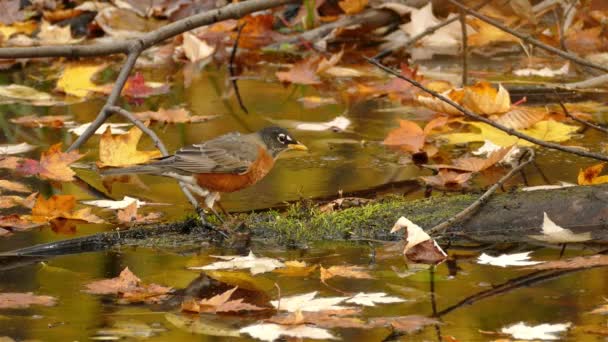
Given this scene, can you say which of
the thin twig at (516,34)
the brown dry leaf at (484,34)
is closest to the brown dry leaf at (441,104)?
the thin twig at (516,34)

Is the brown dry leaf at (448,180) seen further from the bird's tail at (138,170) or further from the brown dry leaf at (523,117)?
the bird's tail at (138,170)

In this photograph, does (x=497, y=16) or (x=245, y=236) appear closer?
(x=245, y=236)

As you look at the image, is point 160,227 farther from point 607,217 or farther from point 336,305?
point 607,217

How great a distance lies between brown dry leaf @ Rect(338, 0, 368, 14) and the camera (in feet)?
27.8

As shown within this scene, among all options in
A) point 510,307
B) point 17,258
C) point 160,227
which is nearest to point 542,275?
point 510,307

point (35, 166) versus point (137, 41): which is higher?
point (137, 41)

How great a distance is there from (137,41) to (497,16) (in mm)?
2809

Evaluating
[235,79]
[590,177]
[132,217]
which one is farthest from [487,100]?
[235,79]

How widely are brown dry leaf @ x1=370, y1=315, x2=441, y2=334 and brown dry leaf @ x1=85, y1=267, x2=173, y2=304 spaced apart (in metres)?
0.74

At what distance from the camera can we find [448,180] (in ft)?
16.0

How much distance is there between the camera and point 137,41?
5328 millimetres

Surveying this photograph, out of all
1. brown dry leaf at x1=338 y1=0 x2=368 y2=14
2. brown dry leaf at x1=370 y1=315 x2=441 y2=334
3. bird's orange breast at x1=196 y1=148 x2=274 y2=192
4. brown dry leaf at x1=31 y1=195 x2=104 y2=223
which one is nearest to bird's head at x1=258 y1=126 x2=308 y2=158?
bird's orange breast at x1=196 y1=148 x2=274 y2=192

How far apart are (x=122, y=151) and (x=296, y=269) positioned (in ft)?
5.90

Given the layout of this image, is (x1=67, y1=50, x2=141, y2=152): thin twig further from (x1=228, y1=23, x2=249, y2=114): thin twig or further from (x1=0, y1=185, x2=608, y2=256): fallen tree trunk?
(x1=228, y1=23, x2=249, y2=114): thin twig
